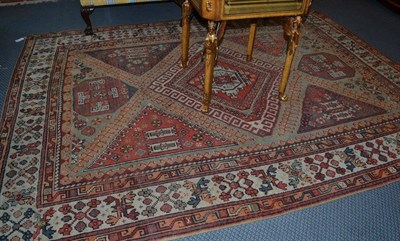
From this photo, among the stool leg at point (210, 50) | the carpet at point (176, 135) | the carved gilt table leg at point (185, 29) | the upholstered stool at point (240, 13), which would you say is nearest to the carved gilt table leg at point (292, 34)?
the upholstered stool at point (240, 13)

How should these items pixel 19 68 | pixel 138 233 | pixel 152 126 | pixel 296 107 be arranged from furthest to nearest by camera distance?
pixel 19 68 → pixel 296 107 → pixel 152 126 → pixel 138 233

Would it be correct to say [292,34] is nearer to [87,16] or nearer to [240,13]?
[240,13]

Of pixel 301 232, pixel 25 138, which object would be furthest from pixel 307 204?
pixel 25 138

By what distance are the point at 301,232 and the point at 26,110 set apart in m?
1.85

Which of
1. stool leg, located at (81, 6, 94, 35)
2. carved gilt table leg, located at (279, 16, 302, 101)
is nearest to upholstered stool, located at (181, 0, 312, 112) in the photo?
carved gilt table leg, located at (279, 16, 302, 101)

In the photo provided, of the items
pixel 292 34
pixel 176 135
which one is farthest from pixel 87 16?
pixel 292 34

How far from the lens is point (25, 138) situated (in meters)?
1.93

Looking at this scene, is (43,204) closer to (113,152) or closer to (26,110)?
(113,152)

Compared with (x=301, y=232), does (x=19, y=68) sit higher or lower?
higher

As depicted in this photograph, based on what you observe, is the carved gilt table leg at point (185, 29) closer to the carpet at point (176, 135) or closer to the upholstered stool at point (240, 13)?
the carpet at point (176, 135)

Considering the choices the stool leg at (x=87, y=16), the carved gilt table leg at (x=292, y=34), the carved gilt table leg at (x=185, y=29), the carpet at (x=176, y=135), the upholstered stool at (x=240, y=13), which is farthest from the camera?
the stool leg at (x=87, y=16)

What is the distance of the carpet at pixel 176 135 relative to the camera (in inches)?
61.8

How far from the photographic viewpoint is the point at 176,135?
1975 millimetres

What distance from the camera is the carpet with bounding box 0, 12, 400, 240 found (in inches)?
61.8
